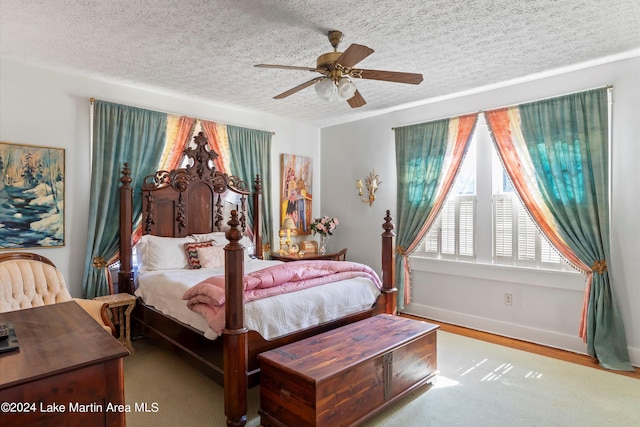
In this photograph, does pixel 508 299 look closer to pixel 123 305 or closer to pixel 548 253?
pixel 548 253

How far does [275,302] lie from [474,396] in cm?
168

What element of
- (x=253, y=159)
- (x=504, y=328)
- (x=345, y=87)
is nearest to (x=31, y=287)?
(x=253, y=159)

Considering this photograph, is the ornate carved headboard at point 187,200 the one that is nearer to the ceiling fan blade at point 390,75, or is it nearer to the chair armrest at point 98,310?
the chair armrest at point 98,310

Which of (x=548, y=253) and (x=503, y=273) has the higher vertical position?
(x=548, y=253)

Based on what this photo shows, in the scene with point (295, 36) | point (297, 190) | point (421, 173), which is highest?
point (295, 36)

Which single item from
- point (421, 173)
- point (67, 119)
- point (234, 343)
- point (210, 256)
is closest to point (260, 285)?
point (234, 343)

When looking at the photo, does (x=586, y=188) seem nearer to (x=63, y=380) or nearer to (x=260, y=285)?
(x=260, y=285)

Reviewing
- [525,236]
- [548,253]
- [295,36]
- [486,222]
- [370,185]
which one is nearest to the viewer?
[295,36]

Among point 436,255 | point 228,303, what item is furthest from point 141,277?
point 436,255

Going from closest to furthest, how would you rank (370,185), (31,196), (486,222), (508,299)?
(31,196)
(508,299)
(486,222)
(370,185)

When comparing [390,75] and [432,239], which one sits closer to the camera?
[390,75]

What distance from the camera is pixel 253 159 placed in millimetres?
5148

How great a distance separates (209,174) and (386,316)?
281 centimetres

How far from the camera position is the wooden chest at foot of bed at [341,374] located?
213 cm
